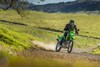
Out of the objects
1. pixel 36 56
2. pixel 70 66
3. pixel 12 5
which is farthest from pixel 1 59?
pixel 12 5

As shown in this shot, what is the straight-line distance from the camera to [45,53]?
1270 inches

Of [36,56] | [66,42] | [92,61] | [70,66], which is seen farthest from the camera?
[66,42]

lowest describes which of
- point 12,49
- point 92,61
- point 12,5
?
point 92,61

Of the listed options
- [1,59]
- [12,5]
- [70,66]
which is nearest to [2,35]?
[12,5]

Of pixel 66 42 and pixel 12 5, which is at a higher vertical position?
pixel 12 5

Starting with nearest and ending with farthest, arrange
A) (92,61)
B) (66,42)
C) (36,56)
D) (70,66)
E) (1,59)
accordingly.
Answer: (1,59), (70,66), (36,56), (92,61), (66,42)

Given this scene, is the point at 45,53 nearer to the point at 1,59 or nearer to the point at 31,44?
the point at 31,44

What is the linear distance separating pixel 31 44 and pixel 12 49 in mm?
6820

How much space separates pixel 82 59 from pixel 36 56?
5405 millimetres

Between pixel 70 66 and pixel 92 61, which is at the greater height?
pixel 70 66

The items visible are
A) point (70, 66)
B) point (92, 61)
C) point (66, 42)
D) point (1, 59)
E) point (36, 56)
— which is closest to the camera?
point (1, 59)

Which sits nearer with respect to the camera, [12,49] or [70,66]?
[70,66]

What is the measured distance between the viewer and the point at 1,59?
18078 millimetres

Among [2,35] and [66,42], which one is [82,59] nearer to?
[66,42]
